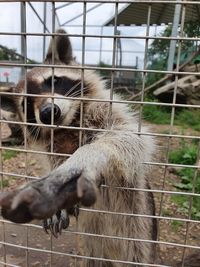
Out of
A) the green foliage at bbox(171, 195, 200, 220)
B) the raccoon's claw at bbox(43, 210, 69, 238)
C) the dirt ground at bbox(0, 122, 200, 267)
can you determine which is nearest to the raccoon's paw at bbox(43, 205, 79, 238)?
the raccoon's claw at bbox(43, 210, 69, 238)

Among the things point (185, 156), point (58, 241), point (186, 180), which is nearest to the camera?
point (58, 241)

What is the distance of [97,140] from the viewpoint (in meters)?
1.93

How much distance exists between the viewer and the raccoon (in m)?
1.26

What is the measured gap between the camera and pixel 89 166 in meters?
1.60

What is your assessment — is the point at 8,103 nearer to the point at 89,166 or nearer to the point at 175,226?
the point at 89,166

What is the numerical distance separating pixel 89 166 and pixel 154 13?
5.70 meters

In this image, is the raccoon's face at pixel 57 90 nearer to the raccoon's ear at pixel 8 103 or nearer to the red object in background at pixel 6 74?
the raccoon's ear at pixel 8 103

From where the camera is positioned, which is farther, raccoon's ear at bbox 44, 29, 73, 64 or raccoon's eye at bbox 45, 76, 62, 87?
raccoon's ear at bbox 44, 29, 73, 64

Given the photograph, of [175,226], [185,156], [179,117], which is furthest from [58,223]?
[179,117]

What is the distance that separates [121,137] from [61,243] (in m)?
1.32

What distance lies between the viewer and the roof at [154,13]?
1985mm

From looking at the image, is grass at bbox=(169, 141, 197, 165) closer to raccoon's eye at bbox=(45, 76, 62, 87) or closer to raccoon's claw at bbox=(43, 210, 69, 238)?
raccoon's eye at bbox=(45, 76, 62, 87)

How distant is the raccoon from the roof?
66 centimetres

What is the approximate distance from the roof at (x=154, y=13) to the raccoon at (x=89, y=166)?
66cm
